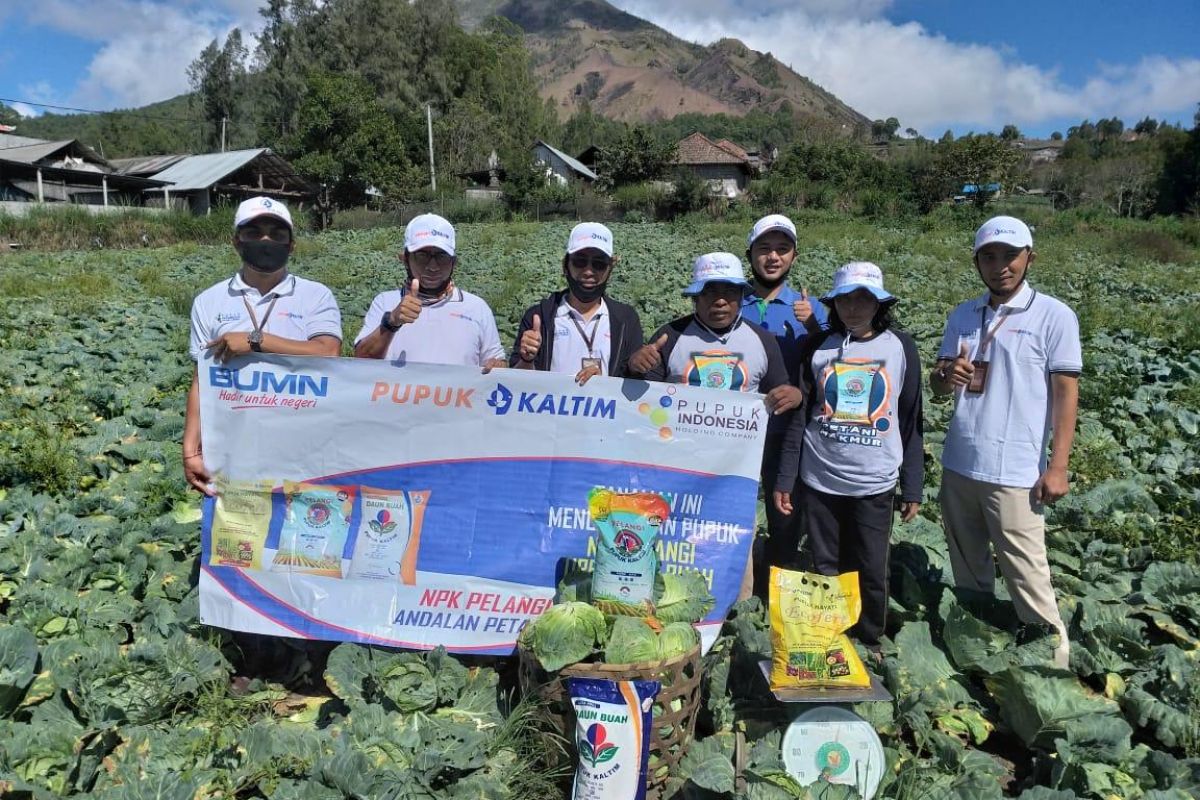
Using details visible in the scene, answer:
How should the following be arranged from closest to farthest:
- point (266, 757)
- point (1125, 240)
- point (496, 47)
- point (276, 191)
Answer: point (266, 757), point (1125, 240), point (276, 191), point (496, 47)

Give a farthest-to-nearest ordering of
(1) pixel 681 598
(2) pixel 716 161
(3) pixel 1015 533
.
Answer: (2) pixel 716 161 < (3) pixel 1015 533 < (1) pixel 681 598

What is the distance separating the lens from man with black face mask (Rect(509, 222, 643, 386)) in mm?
3357

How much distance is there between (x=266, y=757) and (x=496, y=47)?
227ft

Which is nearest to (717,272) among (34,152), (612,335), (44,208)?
(612,335)

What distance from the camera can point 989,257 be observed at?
10.2 ft

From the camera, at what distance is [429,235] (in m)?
3.28

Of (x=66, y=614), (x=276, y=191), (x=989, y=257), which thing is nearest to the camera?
(x=989, y=257)

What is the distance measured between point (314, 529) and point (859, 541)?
253 centimetres

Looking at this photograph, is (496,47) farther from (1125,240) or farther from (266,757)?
(266,757)

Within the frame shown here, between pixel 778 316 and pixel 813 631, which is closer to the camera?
pixel 813 631

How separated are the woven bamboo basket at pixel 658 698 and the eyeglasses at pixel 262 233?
2.15 m

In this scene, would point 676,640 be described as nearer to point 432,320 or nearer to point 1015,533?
point 1015,533

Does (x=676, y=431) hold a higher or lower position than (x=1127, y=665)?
higher

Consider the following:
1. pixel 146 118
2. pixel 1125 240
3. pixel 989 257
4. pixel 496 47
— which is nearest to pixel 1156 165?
pixel 1125 240
